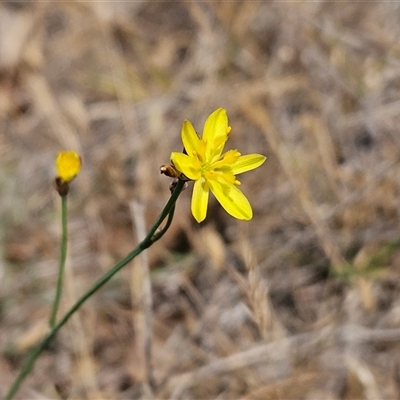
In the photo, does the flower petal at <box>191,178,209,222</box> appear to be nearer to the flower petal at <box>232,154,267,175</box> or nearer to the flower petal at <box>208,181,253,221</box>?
the flower petal at <box>208,181,253,221</box>

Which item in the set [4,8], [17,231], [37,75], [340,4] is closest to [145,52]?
[37,75]

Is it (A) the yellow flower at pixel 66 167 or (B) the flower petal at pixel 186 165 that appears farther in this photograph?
(A) the yellow flower at pixel 66 167

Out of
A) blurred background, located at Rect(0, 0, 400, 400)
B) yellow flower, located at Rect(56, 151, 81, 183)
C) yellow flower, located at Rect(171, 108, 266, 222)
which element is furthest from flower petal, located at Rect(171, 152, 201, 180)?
blurred background, located at Rect(0, 0, 400, 400)

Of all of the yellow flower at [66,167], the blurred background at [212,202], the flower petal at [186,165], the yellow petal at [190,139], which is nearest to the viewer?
the flower petal at [186,165]

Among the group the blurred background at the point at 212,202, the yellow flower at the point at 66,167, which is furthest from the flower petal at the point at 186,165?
the blurred background at the point at 212,202

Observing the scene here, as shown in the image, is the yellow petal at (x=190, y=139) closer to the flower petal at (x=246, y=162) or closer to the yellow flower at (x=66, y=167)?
the flower petal at (x=246, y=162)

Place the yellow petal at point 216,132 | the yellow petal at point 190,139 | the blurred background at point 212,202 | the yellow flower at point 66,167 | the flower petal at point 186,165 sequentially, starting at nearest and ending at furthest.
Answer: the flower petal at point 186,165, the yellow petal at point 190,139, the yellow petal at point 216,132, the yellow flower at point 66,167, the blurred background at point 212,202
